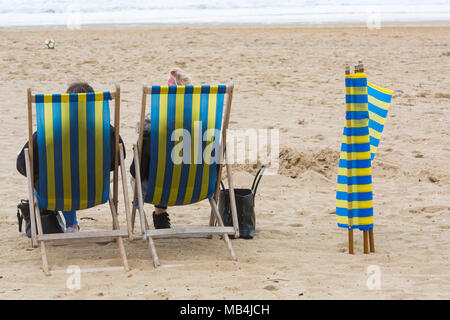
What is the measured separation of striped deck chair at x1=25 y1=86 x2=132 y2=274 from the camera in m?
3.80

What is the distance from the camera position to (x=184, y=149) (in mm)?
4012

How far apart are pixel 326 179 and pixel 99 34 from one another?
35.2 feet

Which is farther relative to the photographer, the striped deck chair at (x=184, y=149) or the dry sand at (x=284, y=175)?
the striped deck chair at (x=184, y=149)

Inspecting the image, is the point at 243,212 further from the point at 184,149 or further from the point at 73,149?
the point at 73,149

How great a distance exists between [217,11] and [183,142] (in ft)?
79.0

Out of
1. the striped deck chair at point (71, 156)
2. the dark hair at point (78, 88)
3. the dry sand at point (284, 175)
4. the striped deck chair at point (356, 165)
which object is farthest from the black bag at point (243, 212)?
the dark hair at point (78, 88)

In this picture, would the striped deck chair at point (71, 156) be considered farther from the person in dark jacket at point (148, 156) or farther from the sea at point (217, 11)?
the sea at point (217, 11)

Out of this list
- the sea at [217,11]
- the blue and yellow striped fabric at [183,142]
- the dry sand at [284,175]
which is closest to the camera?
the dry sand at [284,175]

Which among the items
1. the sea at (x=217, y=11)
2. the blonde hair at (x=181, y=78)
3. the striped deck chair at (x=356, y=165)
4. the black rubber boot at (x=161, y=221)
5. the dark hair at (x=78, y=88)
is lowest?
the black rubber boot at (x=161, y=221)

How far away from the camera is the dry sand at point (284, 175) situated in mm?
3615

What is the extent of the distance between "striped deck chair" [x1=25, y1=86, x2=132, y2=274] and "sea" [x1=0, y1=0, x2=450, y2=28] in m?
17.0

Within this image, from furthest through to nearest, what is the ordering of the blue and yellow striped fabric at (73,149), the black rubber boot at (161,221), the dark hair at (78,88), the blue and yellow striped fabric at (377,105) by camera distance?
the black rubber boot at (161,221)
the blue and yellow striped fabric at (377,105)
the dark hair at (78,88)
the blue and yellow striped fabric at (73,149)

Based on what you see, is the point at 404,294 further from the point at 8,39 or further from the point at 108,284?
the point at 8,39

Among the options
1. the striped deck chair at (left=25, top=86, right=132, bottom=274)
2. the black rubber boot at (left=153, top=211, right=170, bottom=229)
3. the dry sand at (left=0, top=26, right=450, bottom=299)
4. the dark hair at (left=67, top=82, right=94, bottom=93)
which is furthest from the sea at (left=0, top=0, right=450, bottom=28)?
the striped deck chair at (left=25, top=86, right=132, bottom=274)
